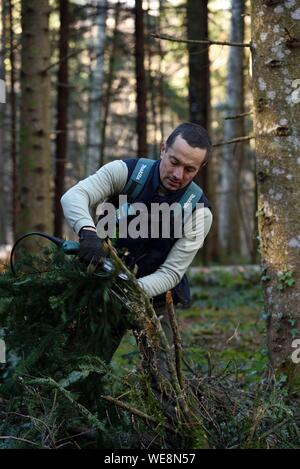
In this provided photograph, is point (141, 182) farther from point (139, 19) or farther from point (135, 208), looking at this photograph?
point (139, 19)

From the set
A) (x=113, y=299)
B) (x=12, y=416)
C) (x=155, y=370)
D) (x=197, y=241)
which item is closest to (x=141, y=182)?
(x=197, y=241)

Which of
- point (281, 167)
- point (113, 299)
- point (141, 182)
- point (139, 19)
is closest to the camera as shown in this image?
point (113, 299)

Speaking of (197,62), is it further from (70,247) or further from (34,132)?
(70,247)

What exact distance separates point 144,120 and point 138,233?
6.98 metres

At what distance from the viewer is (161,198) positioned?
4410mm

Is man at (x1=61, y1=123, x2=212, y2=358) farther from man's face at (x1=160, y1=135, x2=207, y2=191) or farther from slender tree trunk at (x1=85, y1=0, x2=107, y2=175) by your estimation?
slender tree trunk at (x1=85, y1=0, x2=107, y2=175)

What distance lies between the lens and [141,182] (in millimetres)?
4445

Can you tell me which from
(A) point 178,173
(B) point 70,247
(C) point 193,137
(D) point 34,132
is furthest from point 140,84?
(B) point 70,247

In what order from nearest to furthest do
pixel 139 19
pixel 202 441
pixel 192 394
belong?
pixel 202 441 → pixel 192 394 → pixel 139 19

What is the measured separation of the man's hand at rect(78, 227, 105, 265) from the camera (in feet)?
12.7

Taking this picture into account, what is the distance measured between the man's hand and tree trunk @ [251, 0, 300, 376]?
1.52 meters

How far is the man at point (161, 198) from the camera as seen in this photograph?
4.25 meters

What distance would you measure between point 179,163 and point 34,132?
4.86m
